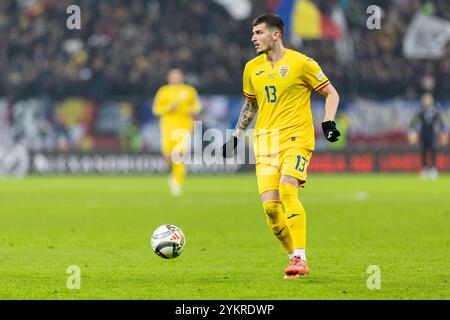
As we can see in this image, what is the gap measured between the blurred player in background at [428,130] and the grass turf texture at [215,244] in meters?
6.39

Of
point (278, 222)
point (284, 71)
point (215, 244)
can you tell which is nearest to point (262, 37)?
point (284, 71)

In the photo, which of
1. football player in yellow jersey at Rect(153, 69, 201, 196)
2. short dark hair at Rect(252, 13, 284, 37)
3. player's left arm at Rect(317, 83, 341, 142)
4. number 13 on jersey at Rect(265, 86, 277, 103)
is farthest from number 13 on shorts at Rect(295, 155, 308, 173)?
football player in yellow jersey at Rect(153, 69, 201, 196)

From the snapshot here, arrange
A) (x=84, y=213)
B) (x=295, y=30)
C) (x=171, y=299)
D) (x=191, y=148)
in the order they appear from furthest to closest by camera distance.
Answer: (x=295, y=30) → (x=191, y=148) → (x=84, y=213) → (x=171, y=299)

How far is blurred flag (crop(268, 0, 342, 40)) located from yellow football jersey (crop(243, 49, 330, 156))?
24103 mm

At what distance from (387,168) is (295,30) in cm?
515

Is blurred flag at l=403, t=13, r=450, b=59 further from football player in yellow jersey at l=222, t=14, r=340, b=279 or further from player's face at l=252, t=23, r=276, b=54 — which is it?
player's face at l=252, t=23, r=276, b=54

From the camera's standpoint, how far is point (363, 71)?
1372 inches

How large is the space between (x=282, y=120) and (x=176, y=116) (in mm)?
14790

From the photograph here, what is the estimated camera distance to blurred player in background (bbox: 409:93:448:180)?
31.0 meters

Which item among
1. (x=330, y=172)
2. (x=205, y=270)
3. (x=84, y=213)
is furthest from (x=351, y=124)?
(x=205, y=270)

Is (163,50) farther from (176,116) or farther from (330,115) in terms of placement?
(330,115)

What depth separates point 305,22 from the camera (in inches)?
1339

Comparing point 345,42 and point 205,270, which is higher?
point 345,42

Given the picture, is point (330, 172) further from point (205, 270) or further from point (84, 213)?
point (205, 270)
